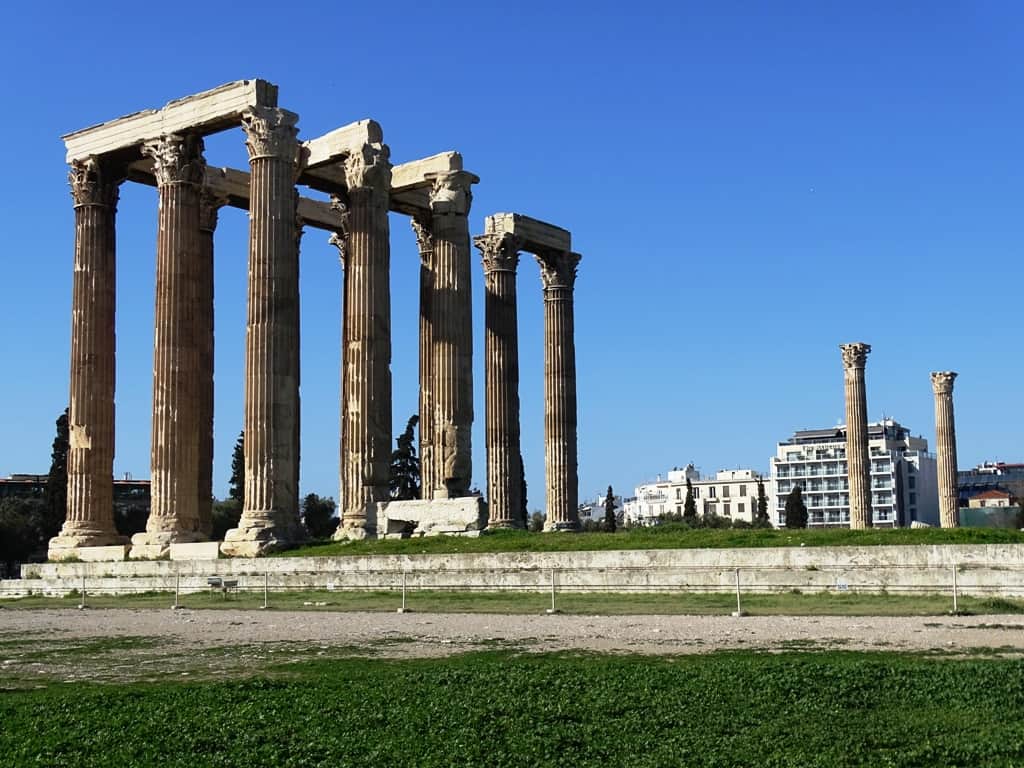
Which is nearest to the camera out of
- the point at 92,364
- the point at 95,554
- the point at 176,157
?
the point at 95,554

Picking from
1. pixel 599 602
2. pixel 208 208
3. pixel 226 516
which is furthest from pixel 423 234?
pixel 226 516

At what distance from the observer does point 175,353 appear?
4656 centimetres

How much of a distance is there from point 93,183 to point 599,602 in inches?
1262

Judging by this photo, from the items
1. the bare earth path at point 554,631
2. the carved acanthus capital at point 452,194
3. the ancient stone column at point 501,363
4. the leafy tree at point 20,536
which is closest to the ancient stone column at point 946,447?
the ancient stone column at point 501,363

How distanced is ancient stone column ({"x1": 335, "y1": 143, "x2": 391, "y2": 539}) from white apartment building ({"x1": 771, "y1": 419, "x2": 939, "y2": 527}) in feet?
454

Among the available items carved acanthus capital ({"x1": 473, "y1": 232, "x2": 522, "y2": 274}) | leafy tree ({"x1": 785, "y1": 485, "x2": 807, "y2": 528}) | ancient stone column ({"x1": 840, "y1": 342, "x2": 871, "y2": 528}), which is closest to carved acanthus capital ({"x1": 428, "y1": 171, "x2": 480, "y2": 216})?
carved acanthus capital ({"x1": 473, "y1": 232, "x2": 522, "y2": 274})

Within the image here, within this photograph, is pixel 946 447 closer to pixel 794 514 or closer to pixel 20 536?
pixel 794 514

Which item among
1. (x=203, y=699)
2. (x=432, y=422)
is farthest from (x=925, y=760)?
(x=432, y=422)

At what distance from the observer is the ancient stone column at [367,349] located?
4588 centimetres

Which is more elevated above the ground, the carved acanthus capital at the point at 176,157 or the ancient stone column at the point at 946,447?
the carved acanthus capital at the point at 176,157

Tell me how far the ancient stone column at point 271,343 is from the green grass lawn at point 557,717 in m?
27.2

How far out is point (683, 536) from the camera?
36812 mm

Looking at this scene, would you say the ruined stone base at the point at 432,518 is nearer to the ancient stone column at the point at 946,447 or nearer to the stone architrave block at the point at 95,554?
the stone architrave block at the point at 95,554

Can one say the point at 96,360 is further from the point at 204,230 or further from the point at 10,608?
the point at 10,608
